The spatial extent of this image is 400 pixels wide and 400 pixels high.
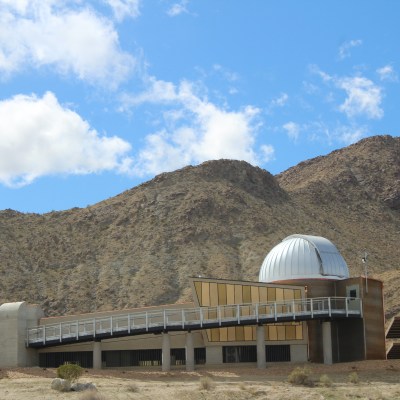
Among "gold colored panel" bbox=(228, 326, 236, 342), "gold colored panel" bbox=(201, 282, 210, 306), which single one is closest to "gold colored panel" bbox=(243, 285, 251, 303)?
"gold colored panel" bbox=(228, 326, 236, 342)

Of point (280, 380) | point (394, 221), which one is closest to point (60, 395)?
point (280, 380)

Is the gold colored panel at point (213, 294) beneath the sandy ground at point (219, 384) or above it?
above

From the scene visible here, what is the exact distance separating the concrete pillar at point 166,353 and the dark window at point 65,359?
586cm

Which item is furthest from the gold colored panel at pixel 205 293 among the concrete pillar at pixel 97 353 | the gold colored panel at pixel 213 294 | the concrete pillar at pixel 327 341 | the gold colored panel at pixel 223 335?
the concrete pillar at pixel 327 341

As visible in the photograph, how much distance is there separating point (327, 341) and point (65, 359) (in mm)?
16169

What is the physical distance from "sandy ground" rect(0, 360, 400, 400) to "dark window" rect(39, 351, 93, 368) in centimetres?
348

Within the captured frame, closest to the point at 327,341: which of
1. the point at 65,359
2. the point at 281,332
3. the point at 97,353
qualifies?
the point at 281,332

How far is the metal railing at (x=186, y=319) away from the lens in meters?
47.7

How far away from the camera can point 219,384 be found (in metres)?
41.5

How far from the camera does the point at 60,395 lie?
119 feet

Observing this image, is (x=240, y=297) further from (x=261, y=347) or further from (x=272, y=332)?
(x=261, y=347)

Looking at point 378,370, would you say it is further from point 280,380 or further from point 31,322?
point 31,322

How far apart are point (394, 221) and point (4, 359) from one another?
273ft

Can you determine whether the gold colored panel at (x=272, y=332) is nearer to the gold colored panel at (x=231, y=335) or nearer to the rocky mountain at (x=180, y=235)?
the gold colored panel at (x=231, y=335)
